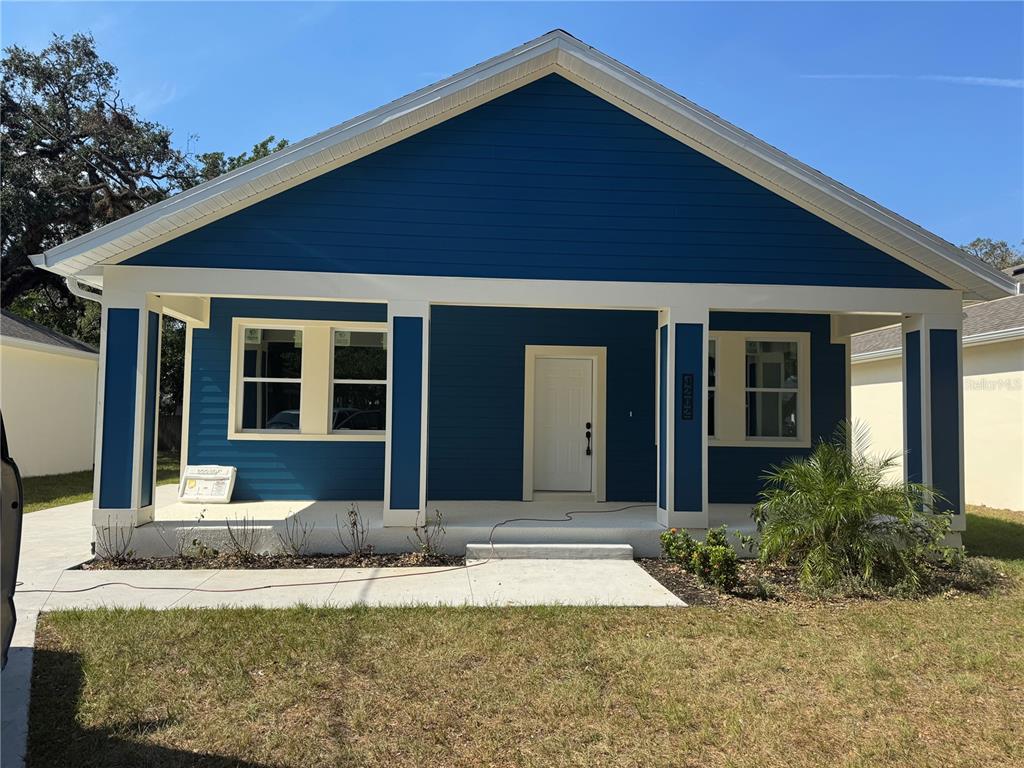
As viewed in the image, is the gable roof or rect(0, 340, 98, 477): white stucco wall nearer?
the gable roof

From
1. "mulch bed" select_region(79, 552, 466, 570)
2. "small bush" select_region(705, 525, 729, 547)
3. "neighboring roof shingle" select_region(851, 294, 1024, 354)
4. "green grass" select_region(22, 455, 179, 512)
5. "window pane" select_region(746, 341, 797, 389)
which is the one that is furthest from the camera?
"neighboring roof shingle" select_region(851, 294, 1024, 354)

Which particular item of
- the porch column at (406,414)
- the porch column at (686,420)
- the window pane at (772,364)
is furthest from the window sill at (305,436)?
the window pane at (772,364)

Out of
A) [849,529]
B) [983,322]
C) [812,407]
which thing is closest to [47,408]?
[812,407]

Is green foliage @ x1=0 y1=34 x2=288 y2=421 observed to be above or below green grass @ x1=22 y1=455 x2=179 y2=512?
above

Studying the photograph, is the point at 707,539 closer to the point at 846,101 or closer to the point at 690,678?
the point at 690,678

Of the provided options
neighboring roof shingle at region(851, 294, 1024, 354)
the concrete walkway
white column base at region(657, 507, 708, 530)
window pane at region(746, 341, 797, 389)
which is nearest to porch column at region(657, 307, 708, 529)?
white column base at region(657, 507, 708, 530)

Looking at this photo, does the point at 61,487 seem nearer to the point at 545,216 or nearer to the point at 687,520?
the point at 545,216

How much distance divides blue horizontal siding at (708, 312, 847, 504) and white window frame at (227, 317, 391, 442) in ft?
17.0

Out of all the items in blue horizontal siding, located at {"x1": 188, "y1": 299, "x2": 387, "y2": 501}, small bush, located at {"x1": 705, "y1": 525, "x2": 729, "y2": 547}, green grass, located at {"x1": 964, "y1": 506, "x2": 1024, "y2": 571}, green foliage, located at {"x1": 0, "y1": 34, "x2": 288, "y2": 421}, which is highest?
green foliage, located at {"x1": 0, "y1": 34, "x2": 288, "y2": 421}

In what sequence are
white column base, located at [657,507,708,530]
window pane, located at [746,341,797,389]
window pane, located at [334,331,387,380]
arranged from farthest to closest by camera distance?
window pane, located at [746,341,797,389]
window pane, located at [334,331,387,380]
white column base, located at [657,507,708,530]

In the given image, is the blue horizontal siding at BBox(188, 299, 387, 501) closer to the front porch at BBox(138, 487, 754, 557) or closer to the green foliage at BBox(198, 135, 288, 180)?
the front porch at BBox(138, 487, 754, 557)

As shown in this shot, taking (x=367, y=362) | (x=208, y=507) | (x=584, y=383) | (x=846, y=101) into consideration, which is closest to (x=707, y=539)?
(x=584, y=383)

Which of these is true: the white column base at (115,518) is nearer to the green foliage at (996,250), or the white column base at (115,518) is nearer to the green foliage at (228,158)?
the green foliage at (228,158)

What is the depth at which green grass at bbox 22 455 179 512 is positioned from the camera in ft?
39.6
